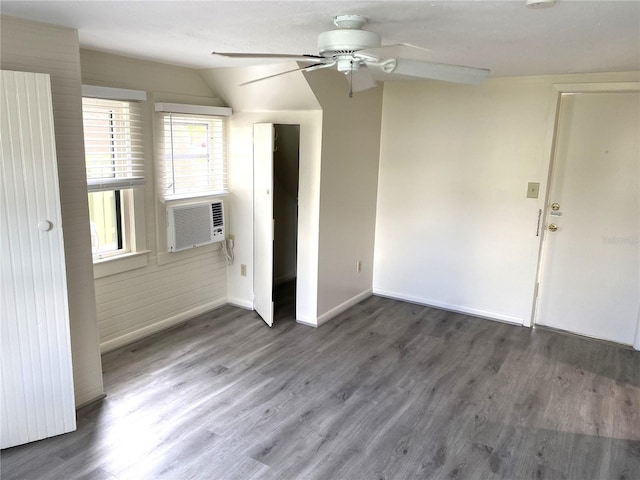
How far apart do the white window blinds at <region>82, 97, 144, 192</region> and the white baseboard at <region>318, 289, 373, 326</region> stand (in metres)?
1.80

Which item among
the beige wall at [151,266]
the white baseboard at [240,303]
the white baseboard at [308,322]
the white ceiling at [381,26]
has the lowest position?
the white baseboard at [308,322]

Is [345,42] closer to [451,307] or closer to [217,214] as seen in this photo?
[217,214]

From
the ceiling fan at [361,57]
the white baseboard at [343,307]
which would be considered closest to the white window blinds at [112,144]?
the ceiling fan at [361,57]

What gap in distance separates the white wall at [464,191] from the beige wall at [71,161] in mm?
2742

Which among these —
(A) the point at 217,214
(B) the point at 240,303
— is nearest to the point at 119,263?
(A) the point at 217,214

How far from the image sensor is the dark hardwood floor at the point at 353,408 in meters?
2.35

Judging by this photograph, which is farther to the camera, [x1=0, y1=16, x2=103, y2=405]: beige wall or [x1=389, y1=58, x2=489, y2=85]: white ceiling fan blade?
[x1=0, y1=16, x2=103, y2=405]: beige wall

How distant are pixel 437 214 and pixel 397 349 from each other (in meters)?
1.37

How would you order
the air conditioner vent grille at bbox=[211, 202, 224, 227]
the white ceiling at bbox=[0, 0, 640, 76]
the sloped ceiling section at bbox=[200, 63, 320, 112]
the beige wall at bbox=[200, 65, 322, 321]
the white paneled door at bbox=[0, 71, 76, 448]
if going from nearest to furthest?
the white ceiling at bbox=[0, 0, 640, 76] < the white paneled door at bbox=[0, 71, 76, 448] < the sloped ceiling section at bbox=[200, 63, 320, 112] < the beige wall at bbox=[200, 65, 322, 321] < the air conditioner vent grille at bbox=[211, 202, 224, 227]

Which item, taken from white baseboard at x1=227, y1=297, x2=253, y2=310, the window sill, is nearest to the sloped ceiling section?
the window sill

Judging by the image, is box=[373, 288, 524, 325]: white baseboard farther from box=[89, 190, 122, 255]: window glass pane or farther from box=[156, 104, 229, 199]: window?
box=[89, 190, 122, 255]: window glass pane

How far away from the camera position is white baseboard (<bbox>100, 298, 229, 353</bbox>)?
3455 mm

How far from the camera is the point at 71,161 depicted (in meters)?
2.53

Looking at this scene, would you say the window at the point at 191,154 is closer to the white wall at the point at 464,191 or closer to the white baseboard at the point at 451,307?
the white wall at the point at 464,191
